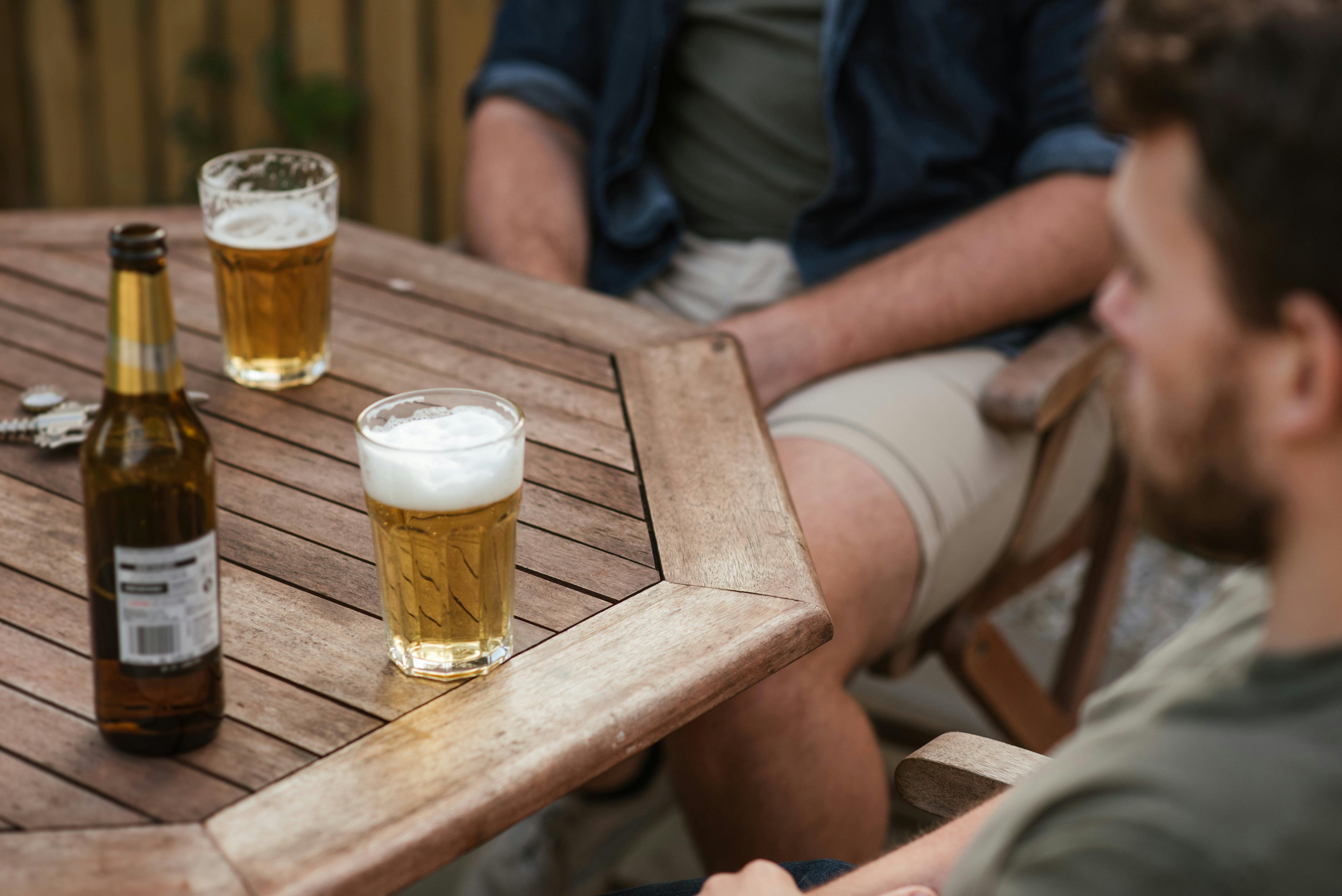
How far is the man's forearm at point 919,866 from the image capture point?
921 millimetres

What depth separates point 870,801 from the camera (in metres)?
1.49

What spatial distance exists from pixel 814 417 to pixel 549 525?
674 mm

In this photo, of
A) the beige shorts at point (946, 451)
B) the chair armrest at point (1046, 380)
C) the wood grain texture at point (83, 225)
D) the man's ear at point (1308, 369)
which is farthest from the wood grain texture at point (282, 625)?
the chair armrest at point (1046, 380)

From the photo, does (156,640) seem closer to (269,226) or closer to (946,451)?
(269,226)

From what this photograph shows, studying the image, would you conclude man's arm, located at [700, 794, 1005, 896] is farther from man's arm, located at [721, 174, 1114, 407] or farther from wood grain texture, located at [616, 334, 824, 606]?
man's arm, located at [721, 174, 1114, 407]

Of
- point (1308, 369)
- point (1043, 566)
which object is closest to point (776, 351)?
point (1043, 566)

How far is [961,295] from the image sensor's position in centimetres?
185

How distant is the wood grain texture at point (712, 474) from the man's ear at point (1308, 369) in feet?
1.53

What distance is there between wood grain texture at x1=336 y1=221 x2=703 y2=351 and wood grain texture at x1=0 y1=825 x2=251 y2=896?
792 millimetres

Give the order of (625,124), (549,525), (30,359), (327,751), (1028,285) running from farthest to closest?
(625,124)
(1028,285)
(30,359)
(549,525)
(327,751)

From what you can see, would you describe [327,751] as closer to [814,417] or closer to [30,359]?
[30,359]

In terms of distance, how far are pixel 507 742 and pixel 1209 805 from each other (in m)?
0.42

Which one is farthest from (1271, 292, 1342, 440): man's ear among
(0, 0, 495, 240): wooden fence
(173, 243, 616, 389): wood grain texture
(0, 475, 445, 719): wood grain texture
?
(0, 0, 495, 240): wooden fence

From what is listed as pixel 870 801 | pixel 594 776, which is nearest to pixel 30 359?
pixel 594 776
